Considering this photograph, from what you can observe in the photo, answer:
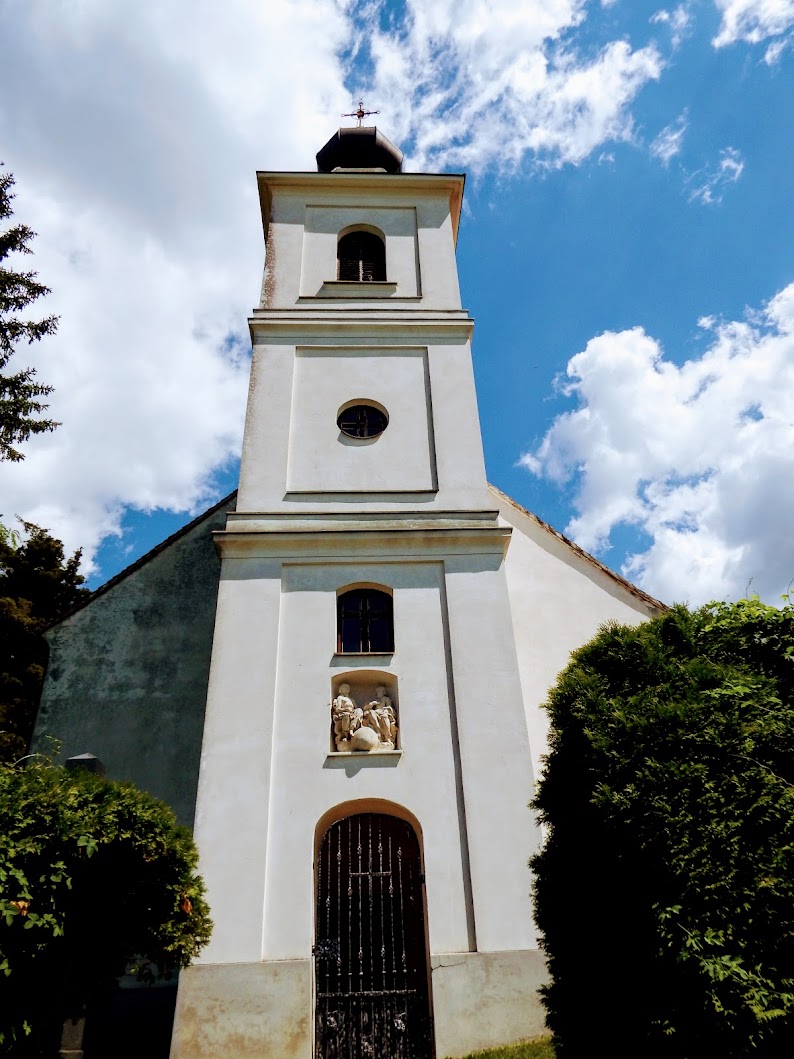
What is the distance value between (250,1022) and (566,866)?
4.64 meters

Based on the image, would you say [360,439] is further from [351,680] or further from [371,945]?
[371,945]

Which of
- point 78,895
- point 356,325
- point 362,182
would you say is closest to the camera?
point 78,895

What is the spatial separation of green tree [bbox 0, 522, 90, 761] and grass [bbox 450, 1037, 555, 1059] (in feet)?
39.0

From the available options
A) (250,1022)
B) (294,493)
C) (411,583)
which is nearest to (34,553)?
(294,493)

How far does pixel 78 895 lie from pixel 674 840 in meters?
5.11

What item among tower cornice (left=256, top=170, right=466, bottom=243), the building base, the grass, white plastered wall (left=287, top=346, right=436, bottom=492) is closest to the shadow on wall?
the building base

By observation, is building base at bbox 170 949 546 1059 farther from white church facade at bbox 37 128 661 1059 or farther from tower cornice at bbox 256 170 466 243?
tower cornice at bbox 256 170 466 243

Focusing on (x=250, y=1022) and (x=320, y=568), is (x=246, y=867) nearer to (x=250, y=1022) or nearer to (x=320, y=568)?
(x=250, y=1022)

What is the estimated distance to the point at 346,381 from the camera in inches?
562

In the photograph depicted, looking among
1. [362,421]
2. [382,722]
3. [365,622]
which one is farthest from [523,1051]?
[362,421]

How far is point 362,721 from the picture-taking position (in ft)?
34.4

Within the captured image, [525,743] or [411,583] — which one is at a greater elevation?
[411,583]

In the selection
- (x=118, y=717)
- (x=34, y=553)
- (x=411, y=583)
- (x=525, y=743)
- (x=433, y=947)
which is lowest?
(x=433, y=947)

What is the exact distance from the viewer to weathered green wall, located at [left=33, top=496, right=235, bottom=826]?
11805 millimetres
